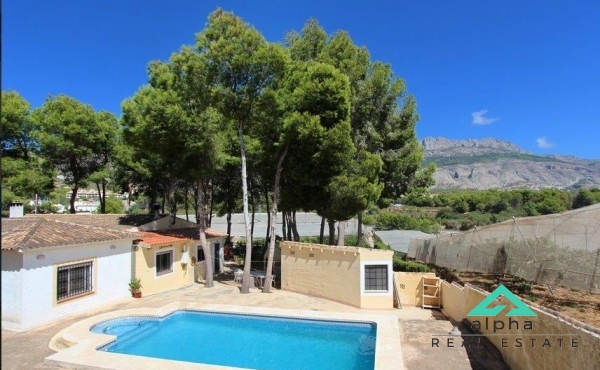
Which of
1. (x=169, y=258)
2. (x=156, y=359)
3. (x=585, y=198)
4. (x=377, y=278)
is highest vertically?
(x=585, y=198)

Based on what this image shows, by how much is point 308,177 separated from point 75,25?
11.3 metres

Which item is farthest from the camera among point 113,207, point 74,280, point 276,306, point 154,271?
point 113,207

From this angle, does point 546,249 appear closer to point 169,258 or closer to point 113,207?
point 169,258

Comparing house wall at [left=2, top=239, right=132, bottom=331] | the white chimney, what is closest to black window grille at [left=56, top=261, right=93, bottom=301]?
house wall at [left=2, top=239, right=132, bottom=331]

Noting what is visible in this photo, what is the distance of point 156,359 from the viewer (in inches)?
389

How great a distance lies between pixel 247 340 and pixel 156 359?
3272mm

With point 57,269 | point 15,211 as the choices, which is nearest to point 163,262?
point 57,269

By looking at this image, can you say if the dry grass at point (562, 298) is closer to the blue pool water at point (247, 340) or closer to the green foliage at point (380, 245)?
A: the blue pool water at point (247, 340)

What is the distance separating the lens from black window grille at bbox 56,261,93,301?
1326 cm

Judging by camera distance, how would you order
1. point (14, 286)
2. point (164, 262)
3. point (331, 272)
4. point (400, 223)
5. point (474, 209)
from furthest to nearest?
point (474, 209)
point (400, 223)
point (164, 262)
point (331, 272)
point (14, 286)

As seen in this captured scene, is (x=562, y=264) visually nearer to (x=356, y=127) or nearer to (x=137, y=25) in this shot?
(x=356, y=127)

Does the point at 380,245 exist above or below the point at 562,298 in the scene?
above

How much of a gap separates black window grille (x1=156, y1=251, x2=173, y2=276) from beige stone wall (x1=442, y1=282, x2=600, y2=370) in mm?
13209

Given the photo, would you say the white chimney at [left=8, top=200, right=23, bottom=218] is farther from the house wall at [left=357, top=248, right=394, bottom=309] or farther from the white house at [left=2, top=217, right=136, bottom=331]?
the house wall at [left=357, top=248, right=394, bottom=309]
